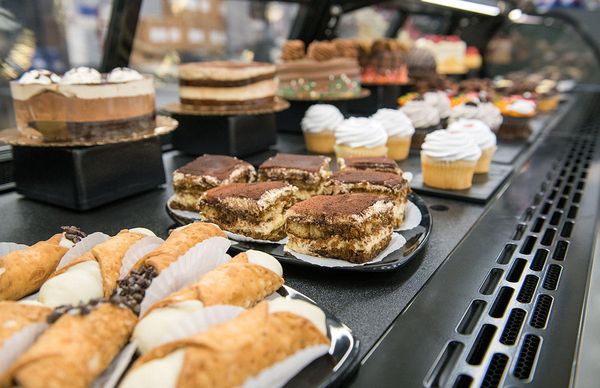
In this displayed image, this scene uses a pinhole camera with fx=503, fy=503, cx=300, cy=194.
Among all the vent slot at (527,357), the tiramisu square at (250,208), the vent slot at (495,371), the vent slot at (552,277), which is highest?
the tiramisu square at (250,208)

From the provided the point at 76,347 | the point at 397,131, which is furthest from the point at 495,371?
the point at 397,131

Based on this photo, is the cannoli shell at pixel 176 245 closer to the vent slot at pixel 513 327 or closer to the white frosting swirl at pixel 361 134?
the vent slot at pixel 513 327

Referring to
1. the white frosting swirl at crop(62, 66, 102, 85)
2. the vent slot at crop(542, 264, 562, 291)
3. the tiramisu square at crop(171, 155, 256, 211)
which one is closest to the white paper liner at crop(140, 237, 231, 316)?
the tiramisu square at crop(171, 155, 256, 211)

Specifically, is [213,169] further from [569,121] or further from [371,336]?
[569,121]

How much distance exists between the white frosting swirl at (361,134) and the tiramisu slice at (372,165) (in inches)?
20.5

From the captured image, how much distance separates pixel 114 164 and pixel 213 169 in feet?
1.47

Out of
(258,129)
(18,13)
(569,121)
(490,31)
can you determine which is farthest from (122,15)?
(490,31)

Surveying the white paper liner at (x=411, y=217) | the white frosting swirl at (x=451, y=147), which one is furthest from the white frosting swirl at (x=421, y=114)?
the white paper liner at (x=411, y=217)

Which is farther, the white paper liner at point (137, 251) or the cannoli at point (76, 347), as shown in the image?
the white paper liner at point (137, 251)

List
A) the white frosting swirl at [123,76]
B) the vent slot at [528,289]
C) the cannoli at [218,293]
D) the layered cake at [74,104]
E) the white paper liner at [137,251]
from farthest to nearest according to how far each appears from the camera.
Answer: the white frosting swirl at [123,76] < the layered cake at [74,104] < the vent slot at [528,289] < the white paper liner at [137,251] < the cannoli at [218,293]

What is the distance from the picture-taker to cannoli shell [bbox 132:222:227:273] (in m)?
1.16

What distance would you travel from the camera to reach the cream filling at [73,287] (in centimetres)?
110

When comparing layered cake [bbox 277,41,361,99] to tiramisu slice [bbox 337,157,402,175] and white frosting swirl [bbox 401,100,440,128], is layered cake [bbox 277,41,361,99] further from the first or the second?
tiramisu slice [bbox 337,157,402,175]

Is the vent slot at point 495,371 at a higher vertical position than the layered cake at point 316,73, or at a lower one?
lower
